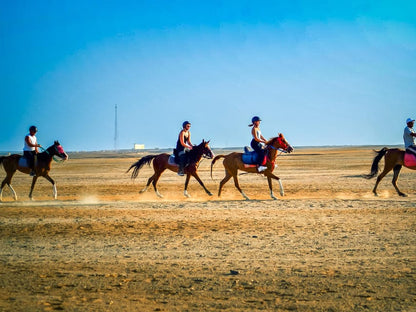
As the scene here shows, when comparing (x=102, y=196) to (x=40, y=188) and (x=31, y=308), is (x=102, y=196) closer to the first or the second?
(x=40, y=188)

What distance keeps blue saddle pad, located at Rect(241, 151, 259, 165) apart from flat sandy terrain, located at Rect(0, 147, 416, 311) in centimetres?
252

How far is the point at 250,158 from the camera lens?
56.7 ft

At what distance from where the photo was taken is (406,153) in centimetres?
1664

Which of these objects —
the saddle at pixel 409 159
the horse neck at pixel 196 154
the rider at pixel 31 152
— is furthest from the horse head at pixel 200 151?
the saddle at pixel 409 159

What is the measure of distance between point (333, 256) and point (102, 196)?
1334 centimetres

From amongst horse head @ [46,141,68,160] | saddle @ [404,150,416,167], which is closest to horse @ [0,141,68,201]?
horse head @ [46,141,68,160]

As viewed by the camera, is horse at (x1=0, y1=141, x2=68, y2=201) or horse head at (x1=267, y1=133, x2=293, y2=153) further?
horse at (x1=0, y1=141, x2=68, y2=201)

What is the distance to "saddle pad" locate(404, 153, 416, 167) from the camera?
16.5 meters

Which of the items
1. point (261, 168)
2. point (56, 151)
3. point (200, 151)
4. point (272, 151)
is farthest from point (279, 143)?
point (56, 151)

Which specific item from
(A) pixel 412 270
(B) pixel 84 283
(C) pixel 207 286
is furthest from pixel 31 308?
(A) pixel 412 270

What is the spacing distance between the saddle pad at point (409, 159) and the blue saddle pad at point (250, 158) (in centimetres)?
553

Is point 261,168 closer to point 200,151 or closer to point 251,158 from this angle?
point 251,158

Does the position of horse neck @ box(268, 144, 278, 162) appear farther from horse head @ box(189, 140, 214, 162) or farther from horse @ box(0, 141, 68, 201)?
horse @ box(0, 141, 68, 201)

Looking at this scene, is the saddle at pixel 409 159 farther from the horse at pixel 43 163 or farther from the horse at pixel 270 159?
the horse at pixel 43 163
